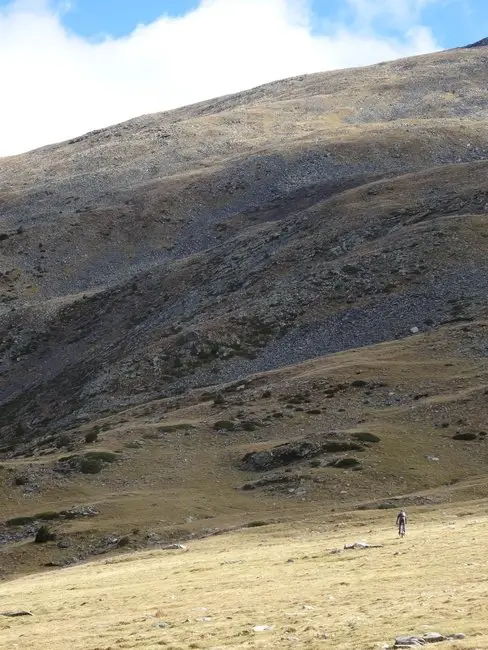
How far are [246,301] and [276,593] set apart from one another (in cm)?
7755

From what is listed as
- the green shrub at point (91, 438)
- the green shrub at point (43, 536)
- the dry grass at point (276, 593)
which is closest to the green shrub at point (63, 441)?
the green shrub at point (91, 438)

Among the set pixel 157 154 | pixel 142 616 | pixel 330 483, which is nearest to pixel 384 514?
pixel 330 483

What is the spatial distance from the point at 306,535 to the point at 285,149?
131518mm

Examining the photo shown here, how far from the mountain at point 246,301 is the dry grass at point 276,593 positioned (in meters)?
12.7

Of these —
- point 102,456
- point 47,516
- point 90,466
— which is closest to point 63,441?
point 102,456

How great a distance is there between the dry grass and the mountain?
41.7 ft

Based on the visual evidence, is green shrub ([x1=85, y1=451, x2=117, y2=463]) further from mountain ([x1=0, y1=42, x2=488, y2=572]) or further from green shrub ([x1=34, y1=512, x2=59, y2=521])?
green shrub ([x1=34, y1=512, x2=59, y2=521])

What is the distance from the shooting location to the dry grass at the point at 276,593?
71.2 ft

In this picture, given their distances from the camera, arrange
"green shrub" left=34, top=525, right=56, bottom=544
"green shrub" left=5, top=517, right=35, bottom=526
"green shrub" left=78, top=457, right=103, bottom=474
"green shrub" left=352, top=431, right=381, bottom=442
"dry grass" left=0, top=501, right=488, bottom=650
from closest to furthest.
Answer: "dry grass" left=0, top=501, right=488, bottom=650, "green shrub" left=34, top=525, right=56, bottom=544, "green shrub" left=5, top=517, right=35, bottom=526, "green shrub" left=352, top=431, right=381, bottom=442, "green shrub" left=78, top=457, right=103, bottom=474

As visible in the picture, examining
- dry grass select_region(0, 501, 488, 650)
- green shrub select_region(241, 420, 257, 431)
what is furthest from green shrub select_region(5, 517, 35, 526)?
green shrub select_region(241, 420, 257, 431)

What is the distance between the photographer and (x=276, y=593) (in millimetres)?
29000

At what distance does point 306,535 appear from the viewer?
46438 millimetres

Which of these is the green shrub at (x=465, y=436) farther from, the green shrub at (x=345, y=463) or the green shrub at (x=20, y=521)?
the green shrub at (x=20, y=521)

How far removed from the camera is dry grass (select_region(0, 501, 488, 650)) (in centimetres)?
2170
